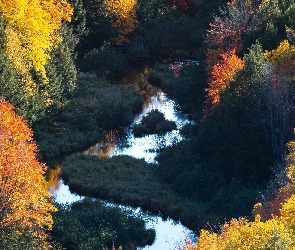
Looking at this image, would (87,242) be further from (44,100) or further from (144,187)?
(44,100)

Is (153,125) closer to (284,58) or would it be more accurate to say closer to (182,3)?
(284,58)

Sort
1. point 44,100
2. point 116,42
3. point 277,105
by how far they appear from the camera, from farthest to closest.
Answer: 1. point 116,42
2. point 44,100
3. point 277,105

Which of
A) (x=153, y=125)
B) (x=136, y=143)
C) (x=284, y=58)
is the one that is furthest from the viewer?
(x=153, y=125)

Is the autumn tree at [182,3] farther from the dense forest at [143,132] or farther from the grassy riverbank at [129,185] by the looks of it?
the grassy riverbank at [129,185]

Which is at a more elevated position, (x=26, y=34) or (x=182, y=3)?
(x=182, y=3)

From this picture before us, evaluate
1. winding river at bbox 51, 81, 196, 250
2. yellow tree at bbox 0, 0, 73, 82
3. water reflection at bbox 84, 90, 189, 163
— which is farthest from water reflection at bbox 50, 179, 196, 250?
yellow tree at bbox 0, 0, 73, 82

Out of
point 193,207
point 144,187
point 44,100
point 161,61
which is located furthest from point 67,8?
point 193,207

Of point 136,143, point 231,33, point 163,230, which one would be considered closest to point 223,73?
point 231,33
